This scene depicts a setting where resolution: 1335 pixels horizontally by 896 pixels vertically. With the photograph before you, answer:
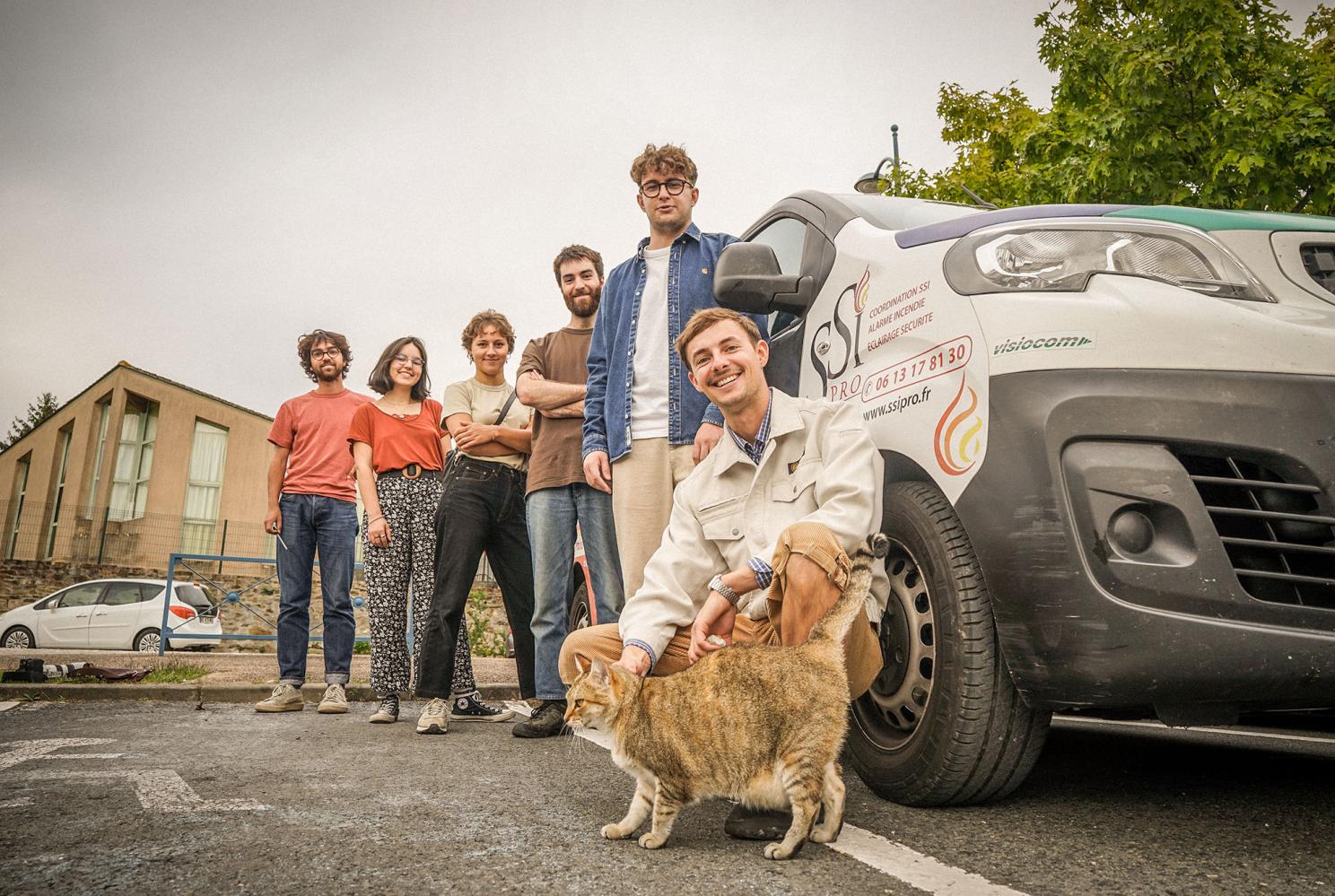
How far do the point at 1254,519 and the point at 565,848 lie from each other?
1745 millimetres

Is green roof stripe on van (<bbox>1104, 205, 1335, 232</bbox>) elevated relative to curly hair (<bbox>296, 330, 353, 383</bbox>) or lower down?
lower down

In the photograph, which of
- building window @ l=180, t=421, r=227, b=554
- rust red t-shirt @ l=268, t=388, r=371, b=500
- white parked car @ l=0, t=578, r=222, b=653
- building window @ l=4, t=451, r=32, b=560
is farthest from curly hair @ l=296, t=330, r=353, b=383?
building window @ l=4, t=451, r=32, b=560

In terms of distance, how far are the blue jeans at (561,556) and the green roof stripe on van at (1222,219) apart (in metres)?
2.59

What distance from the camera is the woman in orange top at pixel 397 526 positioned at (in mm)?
4938

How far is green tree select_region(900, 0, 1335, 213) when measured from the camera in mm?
8336

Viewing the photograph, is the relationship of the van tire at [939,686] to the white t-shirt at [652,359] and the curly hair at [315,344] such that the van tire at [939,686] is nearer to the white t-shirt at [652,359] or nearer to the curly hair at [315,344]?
the white t-shirt at [652,359]

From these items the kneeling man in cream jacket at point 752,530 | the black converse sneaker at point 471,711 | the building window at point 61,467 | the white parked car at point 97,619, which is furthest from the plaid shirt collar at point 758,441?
the building window at point 61,467

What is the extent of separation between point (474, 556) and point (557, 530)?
2.08 ft

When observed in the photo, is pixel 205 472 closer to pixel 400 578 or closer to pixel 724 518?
pixel 400 578

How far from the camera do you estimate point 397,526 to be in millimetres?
5059

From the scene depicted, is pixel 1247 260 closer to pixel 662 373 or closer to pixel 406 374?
pixel 662 373

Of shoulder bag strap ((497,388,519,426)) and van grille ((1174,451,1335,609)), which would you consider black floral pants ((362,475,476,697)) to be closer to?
shoulder bag strap ((497,388,519,426))

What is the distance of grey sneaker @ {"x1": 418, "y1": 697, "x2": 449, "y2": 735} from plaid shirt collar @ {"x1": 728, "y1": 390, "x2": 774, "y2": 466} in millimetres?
2356

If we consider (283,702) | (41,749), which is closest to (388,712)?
(283,702)
